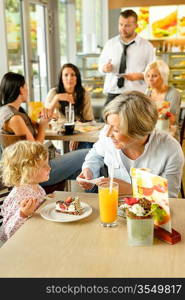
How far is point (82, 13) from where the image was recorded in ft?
22.6

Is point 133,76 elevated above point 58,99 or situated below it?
above

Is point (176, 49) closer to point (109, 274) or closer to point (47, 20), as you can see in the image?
point (47, 20)

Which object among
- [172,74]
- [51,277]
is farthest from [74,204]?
[172,74]

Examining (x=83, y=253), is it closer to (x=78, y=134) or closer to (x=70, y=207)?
(x=70, y=207)

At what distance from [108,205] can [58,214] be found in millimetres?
214

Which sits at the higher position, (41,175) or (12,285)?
(41,175)

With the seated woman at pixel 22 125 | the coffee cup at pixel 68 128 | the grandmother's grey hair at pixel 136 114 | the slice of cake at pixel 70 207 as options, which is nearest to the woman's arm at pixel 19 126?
the seated woman at pixel 22 125

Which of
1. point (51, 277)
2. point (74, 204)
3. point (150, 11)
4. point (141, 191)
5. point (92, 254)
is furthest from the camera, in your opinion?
point (150, 11)

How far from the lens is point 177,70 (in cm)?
601

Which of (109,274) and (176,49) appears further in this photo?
(176,49)

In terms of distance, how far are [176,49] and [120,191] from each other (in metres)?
5.01

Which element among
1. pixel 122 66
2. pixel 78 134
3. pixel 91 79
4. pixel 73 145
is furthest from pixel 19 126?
pixel 91 79

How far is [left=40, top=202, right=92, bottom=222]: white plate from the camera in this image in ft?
4.71

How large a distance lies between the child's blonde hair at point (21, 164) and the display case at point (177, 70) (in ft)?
15.1
